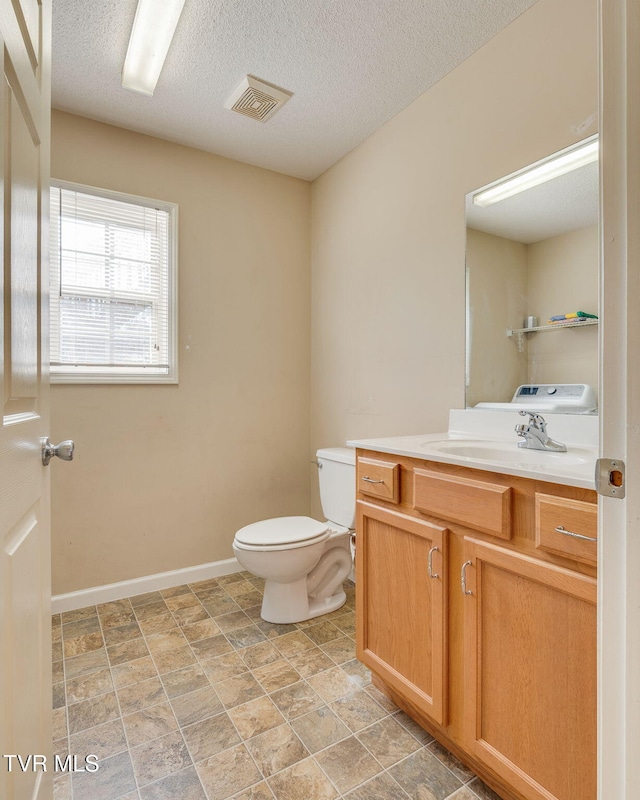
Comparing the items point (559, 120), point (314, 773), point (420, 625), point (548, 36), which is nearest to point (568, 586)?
point (420, 625)

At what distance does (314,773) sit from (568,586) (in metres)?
0.92

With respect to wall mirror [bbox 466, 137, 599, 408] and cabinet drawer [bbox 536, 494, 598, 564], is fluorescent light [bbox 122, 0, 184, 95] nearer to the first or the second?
wall mirror [bbox 466, 137, 599, 408]

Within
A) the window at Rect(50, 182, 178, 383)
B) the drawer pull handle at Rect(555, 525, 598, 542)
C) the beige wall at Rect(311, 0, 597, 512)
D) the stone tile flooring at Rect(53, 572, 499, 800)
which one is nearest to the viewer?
the drawer pull handle at Rect(555, 525, 598, 542)

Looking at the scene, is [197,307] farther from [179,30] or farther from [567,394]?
[567,394]

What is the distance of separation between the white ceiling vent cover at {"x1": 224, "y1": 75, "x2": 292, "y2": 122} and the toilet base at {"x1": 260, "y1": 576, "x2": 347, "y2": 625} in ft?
7.37

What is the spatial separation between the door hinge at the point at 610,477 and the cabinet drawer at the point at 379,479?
77 centimetres

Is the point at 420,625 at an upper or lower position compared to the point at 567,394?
lower

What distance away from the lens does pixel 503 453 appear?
1408 millimetres

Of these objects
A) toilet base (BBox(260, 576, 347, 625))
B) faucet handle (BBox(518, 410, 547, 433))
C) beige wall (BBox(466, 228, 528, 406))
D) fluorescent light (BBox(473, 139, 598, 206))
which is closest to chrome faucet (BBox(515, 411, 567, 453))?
faucet handle (BBox(518, 410, 547, 433))

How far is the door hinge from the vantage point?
0.64m

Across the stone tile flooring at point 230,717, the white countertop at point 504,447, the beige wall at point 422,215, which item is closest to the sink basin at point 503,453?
the white countertop at point 504,447

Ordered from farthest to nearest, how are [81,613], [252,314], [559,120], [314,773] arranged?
[252,314]
[81,613]
[559,120]
[314,773]

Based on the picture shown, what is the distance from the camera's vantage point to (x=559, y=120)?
149cm

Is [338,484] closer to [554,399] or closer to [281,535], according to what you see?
[281,535]
